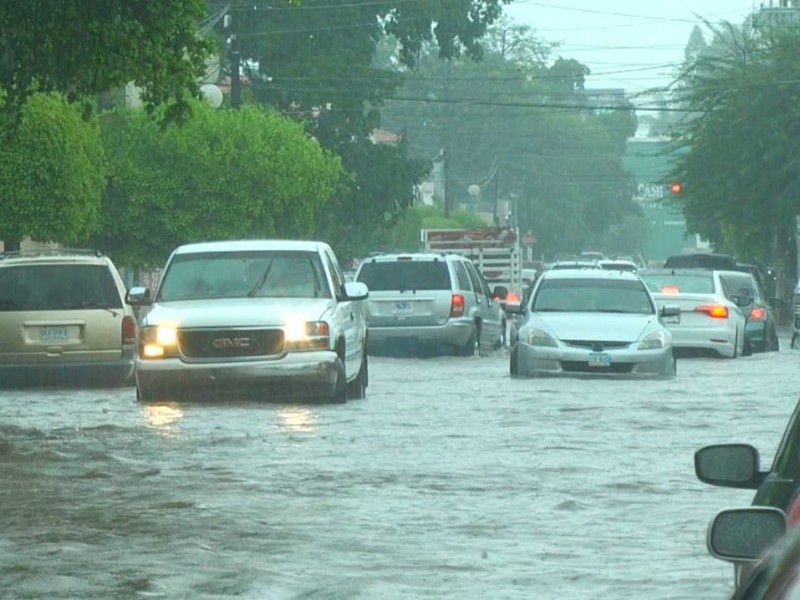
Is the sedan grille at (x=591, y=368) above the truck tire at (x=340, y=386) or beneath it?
beneath

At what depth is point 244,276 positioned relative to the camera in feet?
72.7

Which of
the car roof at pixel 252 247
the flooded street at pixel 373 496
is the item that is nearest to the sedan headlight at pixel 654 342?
the flooded street at pixel 373 496

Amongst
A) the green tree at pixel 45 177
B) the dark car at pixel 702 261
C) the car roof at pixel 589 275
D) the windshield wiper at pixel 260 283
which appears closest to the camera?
the windshield wiper at pixel 260 283

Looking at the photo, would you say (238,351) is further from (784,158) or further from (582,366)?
(784,158)

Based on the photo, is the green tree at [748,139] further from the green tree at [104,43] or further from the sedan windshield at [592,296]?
the green tree at [104,43]

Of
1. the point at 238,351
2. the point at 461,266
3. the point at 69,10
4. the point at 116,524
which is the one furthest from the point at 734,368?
the point at 116,524

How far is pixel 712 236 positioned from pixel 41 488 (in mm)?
65758

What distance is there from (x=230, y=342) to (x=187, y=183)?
88.1 feet

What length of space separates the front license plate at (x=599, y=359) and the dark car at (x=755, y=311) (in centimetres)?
1178

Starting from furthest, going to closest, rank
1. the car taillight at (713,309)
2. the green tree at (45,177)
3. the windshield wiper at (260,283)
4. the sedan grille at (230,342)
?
the green tree at (45,177) < the car taillight at (713,309) < the windshield wiper at (260,283) < the sedan grille at (230,342)

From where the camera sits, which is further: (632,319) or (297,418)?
(632,319)

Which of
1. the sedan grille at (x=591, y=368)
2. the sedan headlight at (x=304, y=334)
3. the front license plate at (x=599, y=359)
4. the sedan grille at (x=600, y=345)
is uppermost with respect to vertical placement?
the sedan headlight at (x=304, y=334)

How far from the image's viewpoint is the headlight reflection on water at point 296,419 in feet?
60.8

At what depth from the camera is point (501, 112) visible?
131875 millimetres
